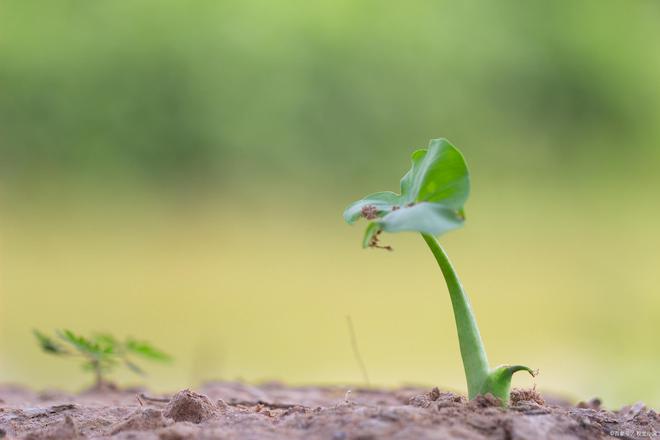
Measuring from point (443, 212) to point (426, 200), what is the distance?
0.05 meters

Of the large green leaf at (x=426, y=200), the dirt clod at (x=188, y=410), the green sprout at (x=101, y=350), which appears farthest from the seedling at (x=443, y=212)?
the green sprout at (x=101, y=350)

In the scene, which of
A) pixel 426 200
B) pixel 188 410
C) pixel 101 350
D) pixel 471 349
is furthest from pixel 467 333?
pixel 101 350

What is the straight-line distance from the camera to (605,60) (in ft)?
18.6

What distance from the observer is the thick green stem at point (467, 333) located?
85 cm

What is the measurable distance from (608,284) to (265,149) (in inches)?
86.7

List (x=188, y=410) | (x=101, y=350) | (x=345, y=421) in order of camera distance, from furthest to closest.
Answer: (x=101, y=350)
(x=188, y=410)
(x=345, y=421)

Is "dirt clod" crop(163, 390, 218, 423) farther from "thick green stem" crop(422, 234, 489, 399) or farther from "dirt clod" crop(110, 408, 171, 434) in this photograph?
"thick green stem" crop(422, 234, 489, 399)

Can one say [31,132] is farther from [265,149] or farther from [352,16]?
[352,16]

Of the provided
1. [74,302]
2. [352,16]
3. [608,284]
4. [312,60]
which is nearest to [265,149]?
[312,60]

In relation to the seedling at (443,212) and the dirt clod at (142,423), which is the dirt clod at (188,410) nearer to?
the dirt clod at (142,423)

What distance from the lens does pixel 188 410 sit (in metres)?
0.88

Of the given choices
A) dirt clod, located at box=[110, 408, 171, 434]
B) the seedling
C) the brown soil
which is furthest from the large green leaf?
dirt clod, located at box=[110, 408, 171, 434]

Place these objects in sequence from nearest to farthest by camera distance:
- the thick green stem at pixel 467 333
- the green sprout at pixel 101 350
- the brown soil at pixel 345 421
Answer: the brown soil at pixel 345 421
the thick green stem at pixel 467 333
the green sprout at pixel 101 350

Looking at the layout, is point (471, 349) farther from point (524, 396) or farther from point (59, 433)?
point (59, 433)
